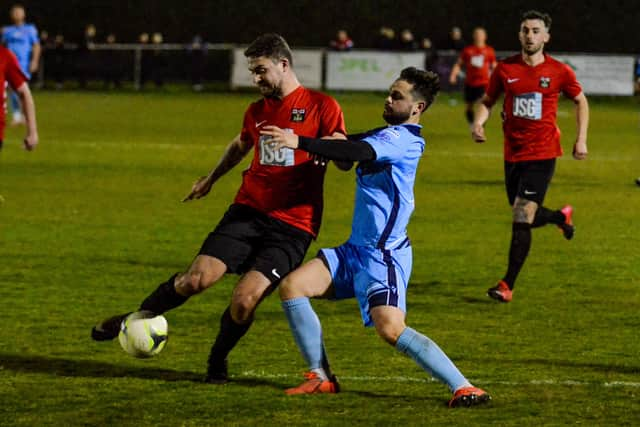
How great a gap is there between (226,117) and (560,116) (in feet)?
26.6

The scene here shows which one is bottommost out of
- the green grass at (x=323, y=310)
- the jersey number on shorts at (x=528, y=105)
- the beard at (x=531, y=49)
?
the green grass at (x=323, y=310)

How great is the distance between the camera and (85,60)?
1715 inches

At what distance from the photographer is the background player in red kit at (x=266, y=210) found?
7199 mm

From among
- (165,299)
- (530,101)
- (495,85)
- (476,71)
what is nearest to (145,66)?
(476,71)

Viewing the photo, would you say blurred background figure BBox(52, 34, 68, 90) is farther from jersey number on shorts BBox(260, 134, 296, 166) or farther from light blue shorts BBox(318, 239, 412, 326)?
light blue shorts BBox(318, 239, 412, 326)

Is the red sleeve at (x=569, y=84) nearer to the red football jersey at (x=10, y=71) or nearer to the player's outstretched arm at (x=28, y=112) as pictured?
the player's outstretched arm at (x=28, y=112)

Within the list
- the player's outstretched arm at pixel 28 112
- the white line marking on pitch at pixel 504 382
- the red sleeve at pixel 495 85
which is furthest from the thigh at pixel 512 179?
the player's outstretched arm at pixel 28 112

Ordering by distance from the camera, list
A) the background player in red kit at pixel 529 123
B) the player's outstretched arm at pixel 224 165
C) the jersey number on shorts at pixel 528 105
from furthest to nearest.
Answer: the jersey number on shorts at pixel 528 105 < the background player in red kit at pixel 529 123 < the player's outstretched arm at pixel 224 165

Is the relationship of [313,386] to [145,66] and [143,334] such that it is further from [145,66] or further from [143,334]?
[145,66]

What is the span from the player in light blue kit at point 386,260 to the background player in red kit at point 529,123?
140 inches

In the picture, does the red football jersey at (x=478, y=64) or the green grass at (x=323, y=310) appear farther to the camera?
the red football jersey at (x=478, y=64)

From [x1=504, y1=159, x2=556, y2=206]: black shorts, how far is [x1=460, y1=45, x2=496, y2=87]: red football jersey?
16.7m

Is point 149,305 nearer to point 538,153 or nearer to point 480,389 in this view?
point 480,389

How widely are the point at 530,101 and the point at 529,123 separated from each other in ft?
0.72
